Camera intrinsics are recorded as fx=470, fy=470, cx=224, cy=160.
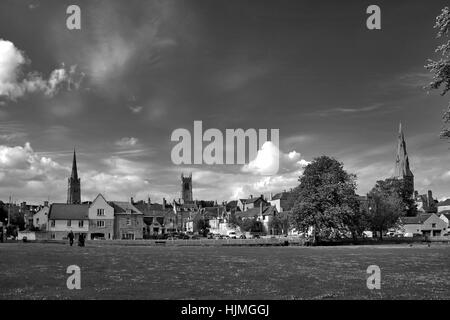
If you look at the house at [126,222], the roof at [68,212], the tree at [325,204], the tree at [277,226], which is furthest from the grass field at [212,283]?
the tree at [277,226]

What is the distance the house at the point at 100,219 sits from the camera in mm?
120688

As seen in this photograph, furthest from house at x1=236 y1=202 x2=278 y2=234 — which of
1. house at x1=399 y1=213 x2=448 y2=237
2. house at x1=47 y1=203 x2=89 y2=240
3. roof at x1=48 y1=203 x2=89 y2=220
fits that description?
house at x1=47 y1=203 x2=89 y2=240

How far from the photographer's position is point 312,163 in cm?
9300

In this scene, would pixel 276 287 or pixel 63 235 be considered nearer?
pixel 276 287

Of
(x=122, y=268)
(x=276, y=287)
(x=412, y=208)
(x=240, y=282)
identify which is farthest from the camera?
(x=412, y=208)

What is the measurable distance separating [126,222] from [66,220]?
15.2 m

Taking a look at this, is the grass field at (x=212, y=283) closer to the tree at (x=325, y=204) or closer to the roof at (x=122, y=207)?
the tree at (x=325, y=204)

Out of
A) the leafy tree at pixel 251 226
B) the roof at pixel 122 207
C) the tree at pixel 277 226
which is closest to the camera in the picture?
the roof at pixel 122 207

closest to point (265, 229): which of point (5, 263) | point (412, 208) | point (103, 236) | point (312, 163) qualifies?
point (412, 208)

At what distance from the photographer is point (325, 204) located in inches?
3420

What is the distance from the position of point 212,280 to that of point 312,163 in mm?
71165

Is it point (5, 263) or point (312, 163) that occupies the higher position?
point (312, 163)
